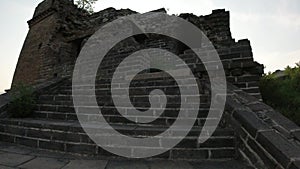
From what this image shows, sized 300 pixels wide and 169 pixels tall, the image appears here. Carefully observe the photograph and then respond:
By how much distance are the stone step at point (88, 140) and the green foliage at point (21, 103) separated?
1.55 feet

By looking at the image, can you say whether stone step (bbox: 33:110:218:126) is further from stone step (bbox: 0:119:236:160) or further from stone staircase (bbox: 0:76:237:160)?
stone step (bbox: 0:119:236:160)

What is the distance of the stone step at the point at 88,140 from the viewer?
2143 millimetres

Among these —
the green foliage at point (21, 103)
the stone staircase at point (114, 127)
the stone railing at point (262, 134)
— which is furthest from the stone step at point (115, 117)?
the stone railing at point (262, 134)

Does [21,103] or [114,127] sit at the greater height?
[21,103]

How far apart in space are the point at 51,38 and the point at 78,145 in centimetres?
882

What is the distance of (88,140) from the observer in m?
2.36

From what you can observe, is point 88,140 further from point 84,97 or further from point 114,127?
point 84,97

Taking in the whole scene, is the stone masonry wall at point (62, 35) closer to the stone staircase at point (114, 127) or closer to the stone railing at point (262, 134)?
the stone staircase at point (114, 127)

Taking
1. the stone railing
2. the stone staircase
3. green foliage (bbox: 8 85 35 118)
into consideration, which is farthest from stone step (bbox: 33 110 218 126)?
the stone railing

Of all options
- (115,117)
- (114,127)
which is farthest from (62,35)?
(114,127)

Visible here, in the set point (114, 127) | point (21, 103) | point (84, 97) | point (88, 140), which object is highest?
point (84, 97)

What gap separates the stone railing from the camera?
155 centimetres

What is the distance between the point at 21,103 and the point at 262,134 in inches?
144

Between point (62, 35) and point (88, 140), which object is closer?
point (88, 140)
